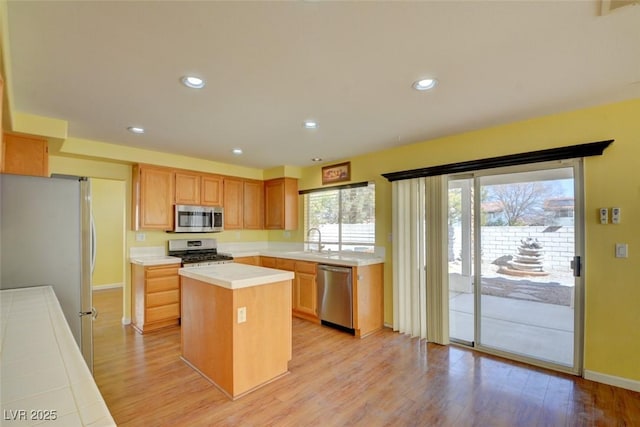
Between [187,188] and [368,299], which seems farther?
[187,188]

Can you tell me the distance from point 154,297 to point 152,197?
1.38 m

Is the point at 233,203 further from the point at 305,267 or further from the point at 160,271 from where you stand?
the point at 305,267

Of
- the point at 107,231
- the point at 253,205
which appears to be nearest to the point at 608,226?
the point at 253,205

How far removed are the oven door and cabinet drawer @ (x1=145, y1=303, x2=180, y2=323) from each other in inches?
43.0

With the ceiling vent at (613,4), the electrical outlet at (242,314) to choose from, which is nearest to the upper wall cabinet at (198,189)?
the electrical outlet at (242,314)

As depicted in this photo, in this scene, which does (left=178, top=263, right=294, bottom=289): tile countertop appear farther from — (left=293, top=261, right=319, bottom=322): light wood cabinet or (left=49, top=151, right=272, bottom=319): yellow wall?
(left=49, top=151, right=272, bottom=319): yellow wall

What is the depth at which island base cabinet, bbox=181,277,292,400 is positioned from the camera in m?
2.40

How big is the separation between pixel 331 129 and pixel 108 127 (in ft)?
7.75

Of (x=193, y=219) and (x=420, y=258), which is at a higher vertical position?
(x=193, y=219)

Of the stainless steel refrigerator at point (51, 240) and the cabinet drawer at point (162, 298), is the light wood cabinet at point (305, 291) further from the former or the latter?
the stainless steel refrigerator at point (51, 240)

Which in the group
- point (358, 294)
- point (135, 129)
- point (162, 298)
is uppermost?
point (135, 129)

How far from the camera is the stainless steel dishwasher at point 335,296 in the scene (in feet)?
12.4

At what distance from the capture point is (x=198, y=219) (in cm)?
465

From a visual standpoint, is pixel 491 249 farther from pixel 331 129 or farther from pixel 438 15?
pixel 438 15
